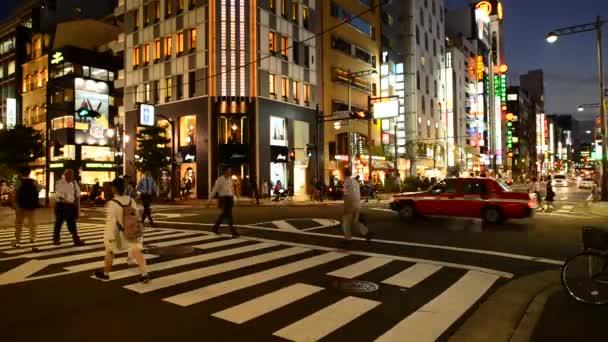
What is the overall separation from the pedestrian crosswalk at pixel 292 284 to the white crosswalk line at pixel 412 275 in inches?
0.7

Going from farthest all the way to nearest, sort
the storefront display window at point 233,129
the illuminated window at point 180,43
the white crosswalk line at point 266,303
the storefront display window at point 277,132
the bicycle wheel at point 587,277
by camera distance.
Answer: the storefront display window at point 277,132
the illuminated window at point 180,43
the storefront display window at point 233,129
the bicycle wheel at point 587,277
the white crosswalk line at point 266,303

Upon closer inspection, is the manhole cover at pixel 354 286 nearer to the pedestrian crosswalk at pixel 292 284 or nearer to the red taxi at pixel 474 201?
the pedestrian crosswalk at pixel 292 284

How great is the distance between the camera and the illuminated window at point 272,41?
37688mm

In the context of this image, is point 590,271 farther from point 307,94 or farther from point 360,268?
point 307,94

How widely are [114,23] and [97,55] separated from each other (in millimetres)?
8023

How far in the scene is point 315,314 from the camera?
19.2ft

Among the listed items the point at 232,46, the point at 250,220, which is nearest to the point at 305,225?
the point at 250,220

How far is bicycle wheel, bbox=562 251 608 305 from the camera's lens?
20.3ft

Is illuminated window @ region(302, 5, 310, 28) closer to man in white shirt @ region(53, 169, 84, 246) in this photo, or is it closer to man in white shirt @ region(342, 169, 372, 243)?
man in white shirt @ region(342, 169, 372, 243)

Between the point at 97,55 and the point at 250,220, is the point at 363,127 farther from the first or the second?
the point at 250,220

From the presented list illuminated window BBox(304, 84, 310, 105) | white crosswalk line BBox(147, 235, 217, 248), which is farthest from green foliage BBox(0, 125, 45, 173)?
white crosswalk line BBox(147, 235, 217, 248)

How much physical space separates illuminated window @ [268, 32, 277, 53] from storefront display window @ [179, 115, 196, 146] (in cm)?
860

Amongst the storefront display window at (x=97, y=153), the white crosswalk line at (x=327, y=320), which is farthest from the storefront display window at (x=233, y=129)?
the white crosswalk line at (x=327, y=320)

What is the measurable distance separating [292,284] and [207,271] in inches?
70.6
